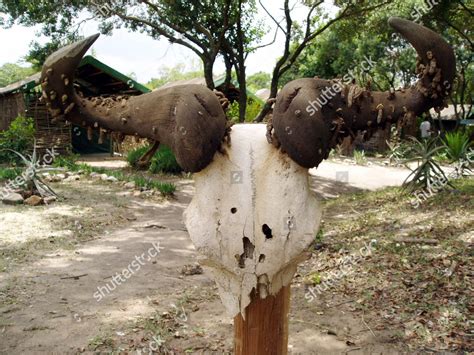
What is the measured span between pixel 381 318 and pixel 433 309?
477 millimetres

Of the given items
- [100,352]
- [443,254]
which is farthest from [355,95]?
[443,254]

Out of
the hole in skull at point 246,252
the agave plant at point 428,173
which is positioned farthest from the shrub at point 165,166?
the hole in skull at point 246,252

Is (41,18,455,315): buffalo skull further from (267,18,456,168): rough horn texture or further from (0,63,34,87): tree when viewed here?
(0,63,34,87): tree

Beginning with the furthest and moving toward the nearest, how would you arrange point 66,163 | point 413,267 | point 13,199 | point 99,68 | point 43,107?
point 43,107, point 99,68, point 66,163, point 13,199, point 413,267

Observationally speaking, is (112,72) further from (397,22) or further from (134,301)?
(397,22)

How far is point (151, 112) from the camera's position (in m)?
1.23

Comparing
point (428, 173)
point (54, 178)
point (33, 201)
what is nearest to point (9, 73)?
point (54, 178)

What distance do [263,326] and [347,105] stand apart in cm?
76

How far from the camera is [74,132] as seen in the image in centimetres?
1944

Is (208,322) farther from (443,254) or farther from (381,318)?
(443,254)

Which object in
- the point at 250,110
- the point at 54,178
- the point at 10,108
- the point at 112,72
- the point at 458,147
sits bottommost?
the point at 54,178

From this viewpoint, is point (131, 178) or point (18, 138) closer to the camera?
point (131, 178)

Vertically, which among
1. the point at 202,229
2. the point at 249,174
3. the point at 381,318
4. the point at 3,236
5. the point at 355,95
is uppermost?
the point at 355,95

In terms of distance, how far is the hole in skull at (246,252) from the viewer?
1162 millimetres
